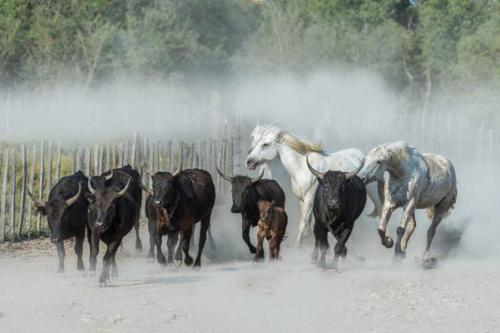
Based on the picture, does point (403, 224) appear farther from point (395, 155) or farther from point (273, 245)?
point (273, 245)

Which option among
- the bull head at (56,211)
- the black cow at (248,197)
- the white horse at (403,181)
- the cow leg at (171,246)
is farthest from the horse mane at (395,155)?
the bull head at (56,211)

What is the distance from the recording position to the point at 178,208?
17703 millimetres

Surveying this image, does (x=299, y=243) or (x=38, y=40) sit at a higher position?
(x=38, y=40)

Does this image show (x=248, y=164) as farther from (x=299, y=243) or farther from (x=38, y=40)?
(x=38, y=40)

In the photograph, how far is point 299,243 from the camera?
19781 mm

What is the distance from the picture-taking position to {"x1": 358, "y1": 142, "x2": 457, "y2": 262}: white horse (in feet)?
62.4

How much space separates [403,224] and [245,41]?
61.1 metres

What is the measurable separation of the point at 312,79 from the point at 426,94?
35.5 feet

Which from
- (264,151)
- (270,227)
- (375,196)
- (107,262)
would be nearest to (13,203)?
(264,151)

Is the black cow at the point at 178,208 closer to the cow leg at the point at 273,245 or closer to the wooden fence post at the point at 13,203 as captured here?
the cow leg at the point at 273,245

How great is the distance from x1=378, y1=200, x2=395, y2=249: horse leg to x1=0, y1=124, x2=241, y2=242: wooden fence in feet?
13.1

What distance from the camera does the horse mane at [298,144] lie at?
20750mm

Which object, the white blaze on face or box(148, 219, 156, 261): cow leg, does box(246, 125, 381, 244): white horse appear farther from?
box(148, 219, 156, 261): cow leg

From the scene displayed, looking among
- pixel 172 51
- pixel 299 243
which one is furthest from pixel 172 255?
pixel 172 51
